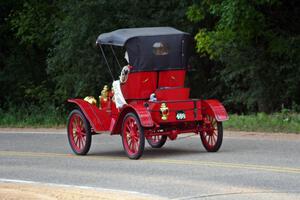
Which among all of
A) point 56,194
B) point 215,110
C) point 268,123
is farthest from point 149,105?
point 268,123

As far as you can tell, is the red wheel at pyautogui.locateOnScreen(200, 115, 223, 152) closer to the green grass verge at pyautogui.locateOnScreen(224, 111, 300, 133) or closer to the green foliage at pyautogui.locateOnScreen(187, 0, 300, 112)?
the green grass verge at pyautogui.locateOnScreen(224, 111, 300, 133)

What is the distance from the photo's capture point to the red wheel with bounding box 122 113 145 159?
15867mm

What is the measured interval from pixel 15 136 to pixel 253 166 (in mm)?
10087

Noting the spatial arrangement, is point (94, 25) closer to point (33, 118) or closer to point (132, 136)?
point (33, 118)

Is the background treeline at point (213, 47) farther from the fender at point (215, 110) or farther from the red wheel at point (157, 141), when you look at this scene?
the fender at point (215, 110)

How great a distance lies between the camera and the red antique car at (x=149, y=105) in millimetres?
16203

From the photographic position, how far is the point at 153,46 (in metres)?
17.5

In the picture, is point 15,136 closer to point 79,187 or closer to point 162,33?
point 162,33

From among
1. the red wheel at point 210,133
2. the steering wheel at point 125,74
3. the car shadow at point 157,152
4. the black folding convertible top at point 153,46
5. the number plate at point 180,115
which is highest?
the black folding convertible top at point 153,46

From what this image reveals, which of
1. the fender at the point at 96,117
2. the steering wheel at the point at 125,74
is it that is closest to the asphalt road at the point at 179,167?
the fender at the point at 96,117

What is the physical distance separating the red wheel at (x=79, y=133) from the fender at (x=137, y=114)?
2.48 ft

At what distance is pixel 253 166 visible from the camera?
1415 cm

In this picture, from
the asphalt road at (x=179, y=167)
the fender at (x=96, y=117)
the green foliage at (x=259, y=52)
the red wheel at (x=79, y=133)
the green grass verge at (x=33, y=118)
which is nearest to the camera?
the asphalt road at (x=179, y=167)

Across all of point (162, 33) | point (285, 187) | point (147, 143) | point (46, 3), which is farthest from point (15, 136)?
point (46, 3)
